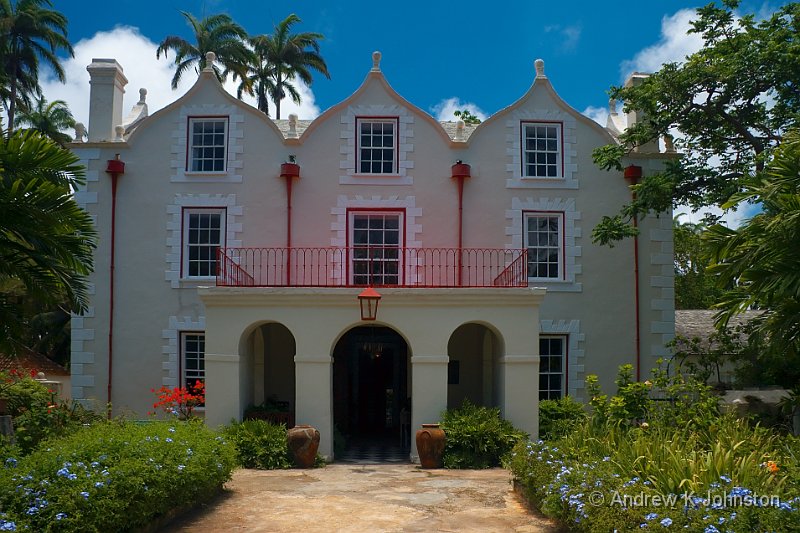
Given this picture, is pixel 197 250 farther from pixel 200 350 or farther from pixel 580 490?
pixel 580 490

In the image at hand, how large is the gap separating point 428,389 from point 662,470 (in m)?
7.57

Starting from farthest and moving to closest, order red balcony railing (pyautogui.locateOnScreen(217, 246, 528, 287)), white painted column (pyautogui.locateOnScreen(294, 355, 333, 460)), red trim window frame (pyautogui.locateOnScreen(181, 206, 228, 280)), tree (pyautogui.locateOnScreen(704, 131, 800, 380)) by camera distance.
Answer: red trim window frame (pyautogui.locateOnScreen(181, 206, 228, 280))
red balcony railing (pyautogui.locateOnScreen(217, 246, 528, 287))
white painted column (pyautogui.locateOnScreen(294, 355, 333, 460))
tree (pyautogui.locateOnScreen(704, 131, 800, 380))

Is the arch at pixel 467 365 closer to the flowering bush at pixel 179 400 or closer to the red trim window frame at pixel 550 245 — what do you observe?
the red trim window frame at pixel 550 245

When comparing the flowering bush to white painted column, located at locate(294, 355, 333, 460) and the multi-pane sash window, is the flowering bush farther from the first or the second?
the multi-pane sash window

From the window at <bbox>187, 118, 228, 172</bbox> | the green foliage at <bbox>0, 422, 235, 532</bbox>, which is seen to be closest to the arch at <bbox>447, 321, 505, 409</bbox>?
the window at <bbox>187, 118, 228, 172</bbox>

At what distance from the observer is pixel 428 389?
1545 cm

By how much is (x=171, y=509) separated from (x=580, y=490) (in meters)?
4.80

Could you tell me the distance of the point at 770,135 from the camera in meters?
17.0

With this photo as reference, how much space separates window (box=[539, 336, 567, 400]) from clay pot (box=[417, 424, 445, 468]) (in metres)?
4.35

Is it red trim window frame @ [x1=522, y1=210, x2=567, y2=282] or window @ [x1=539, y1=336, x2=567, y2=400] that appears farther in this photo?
red trim window frame @ [x1=522, y1=210, x2=567, y2=282]

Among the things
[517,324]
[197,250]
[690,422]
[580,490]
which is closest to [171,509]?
[580,490]

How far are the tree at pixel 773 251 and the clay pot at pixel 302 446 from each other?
7.35 m

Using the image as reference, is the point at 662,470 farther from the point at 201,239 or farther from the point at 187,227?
the point at 187,227

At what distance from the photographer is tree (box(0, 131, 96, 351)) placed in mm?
11195
